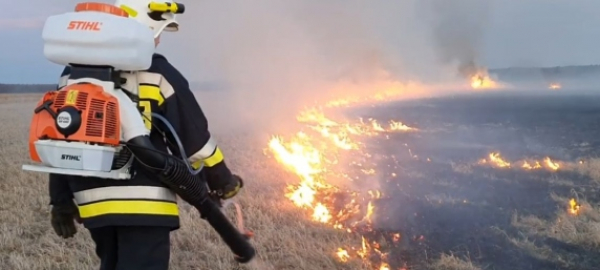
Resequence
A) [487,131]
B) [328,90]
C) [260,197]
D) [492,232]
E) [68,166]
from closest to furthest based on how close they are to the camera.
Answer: [68,166] → [492,232] → [260,197] → [487,131] → [328,90]

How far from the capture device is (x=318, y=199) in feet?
26.7

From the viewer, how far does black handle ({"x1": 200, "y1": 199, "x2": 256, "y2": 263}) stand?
3338 mm

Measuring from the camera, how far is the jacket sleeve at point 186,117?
3043 mm

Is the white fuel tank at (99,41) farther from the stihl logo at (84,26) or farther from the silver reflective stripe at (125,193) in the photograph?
the silver reflective stripe at (125,193)

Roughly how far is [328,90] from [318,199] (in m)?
16.5

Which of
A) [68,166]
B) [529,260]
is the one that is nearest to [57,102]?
[68,166]

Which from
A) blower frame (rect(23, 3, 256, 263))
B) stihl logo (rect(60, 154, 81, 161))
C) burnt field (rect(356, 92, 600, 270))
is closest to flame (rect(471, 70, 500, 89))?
burnt field (rect(356, 92, 600, 270))

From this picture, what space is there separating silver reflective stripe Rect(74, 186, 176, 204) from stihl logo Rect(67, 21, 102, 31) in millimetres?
802

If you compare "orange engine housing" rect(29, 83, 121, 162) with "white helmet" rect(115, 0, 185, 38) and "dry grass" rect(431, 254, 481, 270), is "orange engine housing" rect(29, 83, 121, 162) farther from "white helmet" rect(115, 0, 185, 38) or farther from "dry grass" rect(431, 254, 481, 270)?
"dry grass" rect(431, 254, 481, 270)

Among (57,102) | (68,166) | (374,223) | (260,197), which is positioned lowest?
(260,197)

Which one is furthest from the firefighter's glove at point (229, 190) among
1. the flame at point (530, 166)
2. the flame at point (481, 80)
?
the flame at point (481, 80)

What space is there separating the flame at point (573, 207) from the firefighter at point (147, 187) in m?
5.71

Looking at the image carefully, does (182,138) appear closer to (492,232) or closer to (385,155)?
(492,232)

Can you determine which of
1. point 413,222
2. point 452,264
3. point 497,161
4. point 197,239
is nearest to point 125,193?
point 197,239
